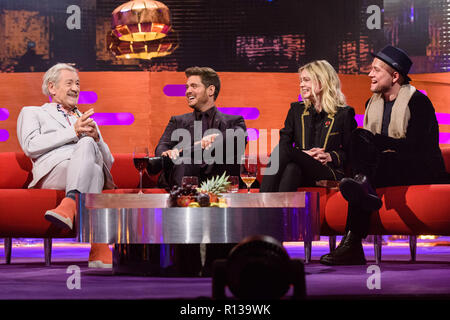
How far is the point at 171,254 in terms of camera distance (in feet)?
9.16

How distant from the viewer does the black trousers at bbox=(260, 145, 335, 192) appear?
3506 mm

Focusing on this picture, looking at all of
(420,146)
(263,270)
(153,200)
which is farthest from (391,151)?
(263,270)

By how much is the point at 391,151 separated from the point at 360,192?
51 cm

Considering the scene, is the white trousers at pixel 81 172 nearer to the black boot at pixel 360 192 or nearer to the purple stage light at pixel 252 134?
the black boot at pixel 360 192

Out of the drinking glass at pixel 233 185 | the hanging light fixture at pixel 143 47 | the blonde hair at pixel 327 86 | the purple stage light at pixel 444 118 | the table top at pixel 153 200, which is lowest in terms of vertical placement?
the table top at pixel 153 200

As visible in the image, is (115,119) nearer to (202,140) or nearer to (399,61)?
(202,140)

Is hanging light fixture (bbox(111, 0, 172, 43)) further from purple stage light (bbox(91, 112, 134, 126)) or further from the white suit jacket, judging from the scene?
the white suit jacket

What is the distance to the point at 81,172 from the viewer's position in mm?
3473

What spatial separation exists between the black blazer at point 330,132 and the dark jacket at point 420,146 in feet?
1.54

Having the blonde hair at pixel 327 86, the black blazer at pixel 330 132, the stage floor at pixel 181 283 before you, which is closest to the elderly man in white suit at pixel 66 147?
the stage floor at pixel 181 283

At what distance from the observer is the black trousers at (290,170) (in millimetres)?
3506

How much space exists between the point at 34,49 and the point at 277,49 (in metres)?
2.53

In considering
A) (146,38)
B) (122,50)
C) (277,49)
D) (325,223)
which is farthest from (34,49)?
(325,223)

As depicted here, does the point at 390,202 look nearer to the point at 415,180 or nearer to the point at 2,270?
the point at 415,180
